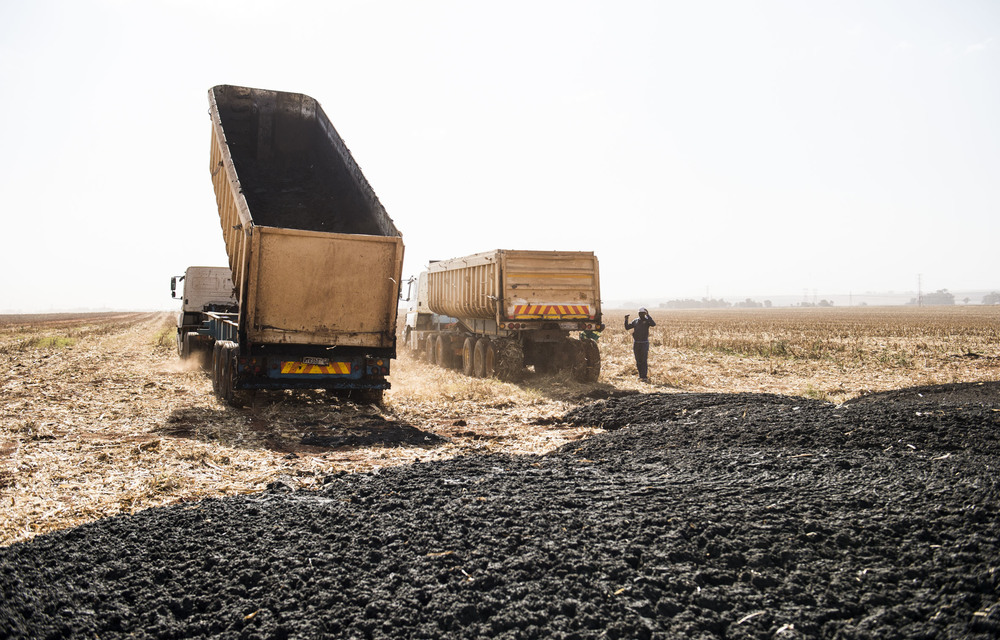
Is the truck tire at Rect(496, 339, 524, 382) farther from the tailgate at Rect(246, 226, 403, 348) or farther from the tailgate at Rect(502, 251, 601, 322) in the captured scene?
the tailgate at Rect(246, 226, 403, 348)

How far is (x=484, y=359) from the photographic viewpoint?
15930mm

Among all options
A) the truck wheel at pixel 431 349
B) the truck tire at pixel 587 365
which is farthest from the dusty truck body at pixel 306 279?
the truck wheel at pixel 431 349

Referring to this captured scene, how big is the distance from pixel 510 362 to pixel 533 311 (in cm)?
117

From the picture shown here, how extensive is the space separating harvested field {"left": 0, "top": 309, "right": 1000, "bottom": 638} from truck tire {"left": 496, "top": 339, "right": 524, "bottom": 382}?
242 inches

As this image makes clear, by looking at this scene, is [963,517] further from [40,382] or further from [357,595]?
[40,382]

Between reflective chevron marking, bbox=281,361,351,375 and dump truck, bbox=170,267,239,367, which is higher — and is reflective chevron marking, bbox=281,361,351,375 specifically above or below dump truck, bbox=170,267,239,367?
below

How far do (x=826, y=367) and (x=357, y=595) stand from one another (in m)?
17.1

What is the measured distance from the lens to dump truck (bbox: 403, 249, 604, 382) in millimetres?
14648

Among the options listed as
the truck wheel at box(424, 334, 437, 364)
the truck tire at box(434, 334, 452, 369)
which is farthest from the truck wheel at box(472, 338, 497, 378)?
the truck wheel at box(424, 334, 437, 364)

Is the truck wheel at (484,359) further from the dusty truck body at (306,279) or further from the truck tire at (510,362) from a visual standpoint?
the dusty truck body at (306,279)

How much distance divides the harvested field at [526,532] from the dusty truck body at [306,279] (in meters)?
1.86

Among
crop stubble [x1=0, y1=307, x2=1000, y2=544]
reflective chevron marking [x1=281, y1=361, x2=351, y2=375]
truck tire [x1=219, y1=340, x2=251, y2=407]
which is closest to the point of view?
crop stubble [x1=0, y1=307, x2=1000, y2=544]

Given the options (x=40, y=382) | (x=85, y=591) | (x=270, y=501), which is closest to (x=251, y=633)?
(x=85, y=591)

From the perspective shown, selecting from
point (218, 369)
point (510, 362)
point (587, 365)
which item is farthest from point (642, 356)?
point (218, 369)
